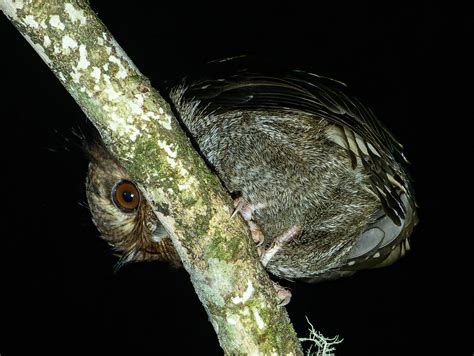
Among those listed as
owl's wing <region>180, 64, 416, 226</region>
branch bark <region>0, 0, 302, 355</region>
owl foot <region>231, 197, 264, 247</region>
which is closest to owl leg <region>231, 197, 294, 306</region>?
owl foot <region>231, 197, 264, 247</region>

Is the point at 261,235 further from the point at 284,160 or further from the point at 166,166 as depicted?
the point at 166,166

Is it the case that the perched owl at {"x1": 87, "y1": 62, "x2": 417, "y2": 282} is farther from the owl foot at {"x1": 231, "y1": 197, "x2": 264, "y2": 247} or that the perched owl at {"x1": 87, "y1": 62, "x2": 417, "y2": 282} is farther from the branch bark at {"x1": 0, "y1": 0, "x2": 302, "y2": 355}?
the branch bark at {"x1": 0, "y1": 0, "x2": 302, "y2": 355}

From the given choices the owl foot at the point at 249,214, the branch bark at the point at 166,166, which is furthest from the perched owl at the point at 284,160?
the branch bark at the point at 166,166

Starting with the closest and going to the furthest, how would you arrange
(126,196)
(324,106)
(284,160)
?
(324,106), (284,160), (126,196)

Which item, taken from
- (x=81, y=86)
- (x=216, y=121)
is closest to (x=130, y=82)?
(x=81, y=86)

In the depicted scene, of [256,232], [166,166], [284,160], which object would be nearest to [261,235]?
[256,232]

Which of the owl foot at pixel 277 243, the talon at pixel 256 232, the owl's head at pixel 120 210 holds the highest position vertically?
the owl's head at pixel 120 210

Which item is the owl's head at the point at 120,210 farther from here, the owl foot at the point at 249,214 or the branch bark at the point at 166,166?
the branch bark at the point at 166,166
